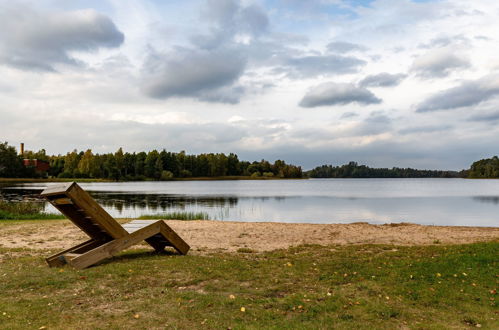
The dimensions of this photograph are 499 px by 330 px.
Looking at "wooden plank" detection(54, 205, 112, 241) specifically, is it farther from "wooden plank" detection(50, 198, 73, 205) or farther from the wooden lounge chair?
"wooden plank" detection(50, 198, 73, 205)

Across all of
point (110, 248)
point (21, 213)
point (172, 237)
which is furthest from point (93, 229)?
point (21, 213)

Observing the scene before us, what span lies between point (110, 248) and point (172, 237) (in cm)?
162

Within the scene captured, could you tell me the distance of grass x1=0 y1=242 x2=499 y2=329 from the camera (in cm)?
539

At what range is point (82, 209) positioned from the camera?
7.80 m

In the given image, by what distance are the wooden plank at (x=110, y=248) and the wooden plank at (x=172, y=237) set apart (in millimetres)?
239

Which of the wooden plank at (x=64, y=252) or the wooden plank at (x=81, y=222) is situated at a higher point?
the wooden plank at (x=81, y=222)

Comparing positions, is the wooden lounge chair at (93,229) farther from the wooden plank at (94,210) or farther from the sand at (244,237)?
the sand at (244,237)

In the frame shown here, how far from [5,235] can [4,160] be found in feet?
349

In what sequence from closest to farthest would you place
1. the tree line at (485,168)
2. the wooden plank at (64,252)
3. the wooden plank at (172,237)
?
the wooden plank at (64,252) < the wooden plank at (172,237) < the tree line at (485,168)

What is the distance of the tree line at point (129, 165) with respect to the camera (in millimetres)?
111819

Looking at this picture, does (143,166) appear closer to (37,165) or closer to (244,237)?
(37,165)

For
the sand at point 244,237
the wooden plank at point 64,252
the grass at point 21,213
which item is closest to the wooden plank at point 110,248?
the wooden plank at point 64,252

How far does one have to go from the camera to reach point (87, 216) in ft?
27.3

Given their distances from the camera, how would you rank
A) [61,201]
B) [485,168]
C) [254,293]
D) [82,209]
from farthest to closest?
[485,168]
[61,201]
[82,209]
[254,293]
